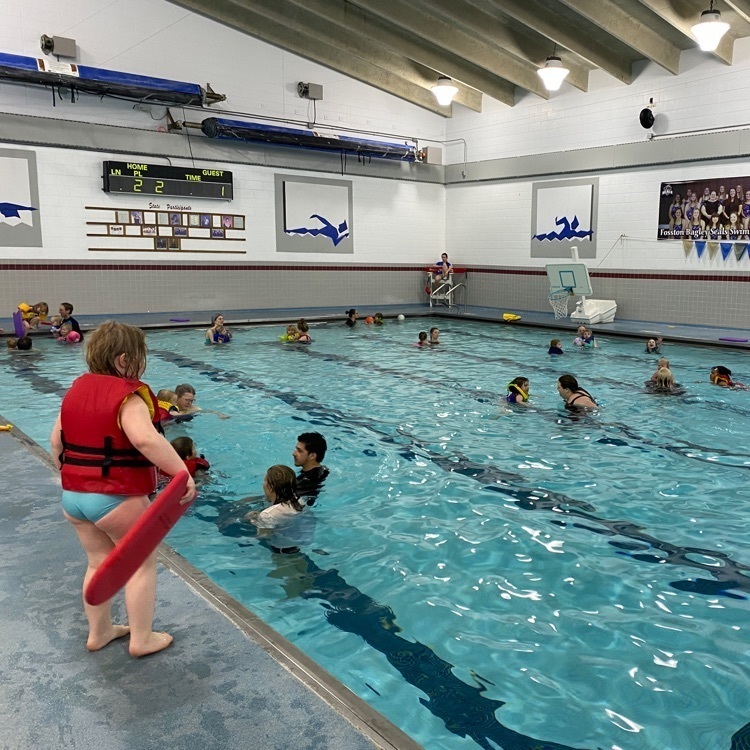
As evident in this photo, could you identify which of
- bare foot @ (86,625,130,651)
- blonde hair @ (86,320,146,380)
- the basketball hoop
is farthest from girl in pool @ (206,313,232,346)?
blonde hair @ (86,320,146,380)

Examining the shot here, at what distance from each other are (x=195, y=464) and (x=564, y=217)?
1581 cm

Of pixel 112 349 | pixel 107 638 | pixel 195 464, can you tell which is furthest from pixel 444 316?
pixel 112 349

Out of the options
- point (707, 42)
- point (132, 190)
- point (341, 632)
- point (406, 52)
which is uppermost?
point (406, 52)

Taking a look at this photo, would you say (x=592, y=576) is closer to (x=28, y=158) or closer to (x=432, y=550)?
(x=432, y=550)

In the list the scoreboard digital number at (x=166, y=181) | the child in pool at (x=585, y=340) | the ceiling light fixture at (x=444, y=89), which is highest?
the ceiling light fixture at (x=444, y=89)

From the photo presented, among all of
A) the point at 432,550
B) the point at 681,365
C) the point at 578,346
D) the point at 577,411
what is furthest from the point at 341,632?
the point at 578,346

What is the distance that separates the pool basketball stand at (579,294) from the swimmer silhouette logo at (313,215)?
6.36 meters

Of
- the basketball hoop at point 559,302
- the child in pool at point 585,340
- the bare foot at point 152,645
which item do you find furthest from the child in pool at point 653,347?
the bare foot at point 152,645

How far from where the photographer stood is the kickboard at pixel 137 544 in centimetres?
233

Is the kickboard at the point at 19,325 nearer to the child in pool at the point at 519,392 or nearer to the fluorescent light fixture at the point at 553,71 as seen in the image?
the child in pool at the point at 519,392

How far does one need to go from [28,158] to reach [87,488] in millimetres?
15258

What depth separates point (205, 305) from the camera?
60.7ft

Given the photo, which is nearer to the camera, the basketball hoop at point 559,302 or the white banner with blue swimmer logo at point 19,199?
the white banner with blue swimmer logo at point 19,199

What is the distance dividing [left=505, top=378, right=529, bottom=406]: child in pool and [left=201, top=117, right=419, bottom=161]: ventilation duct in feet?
38.1
